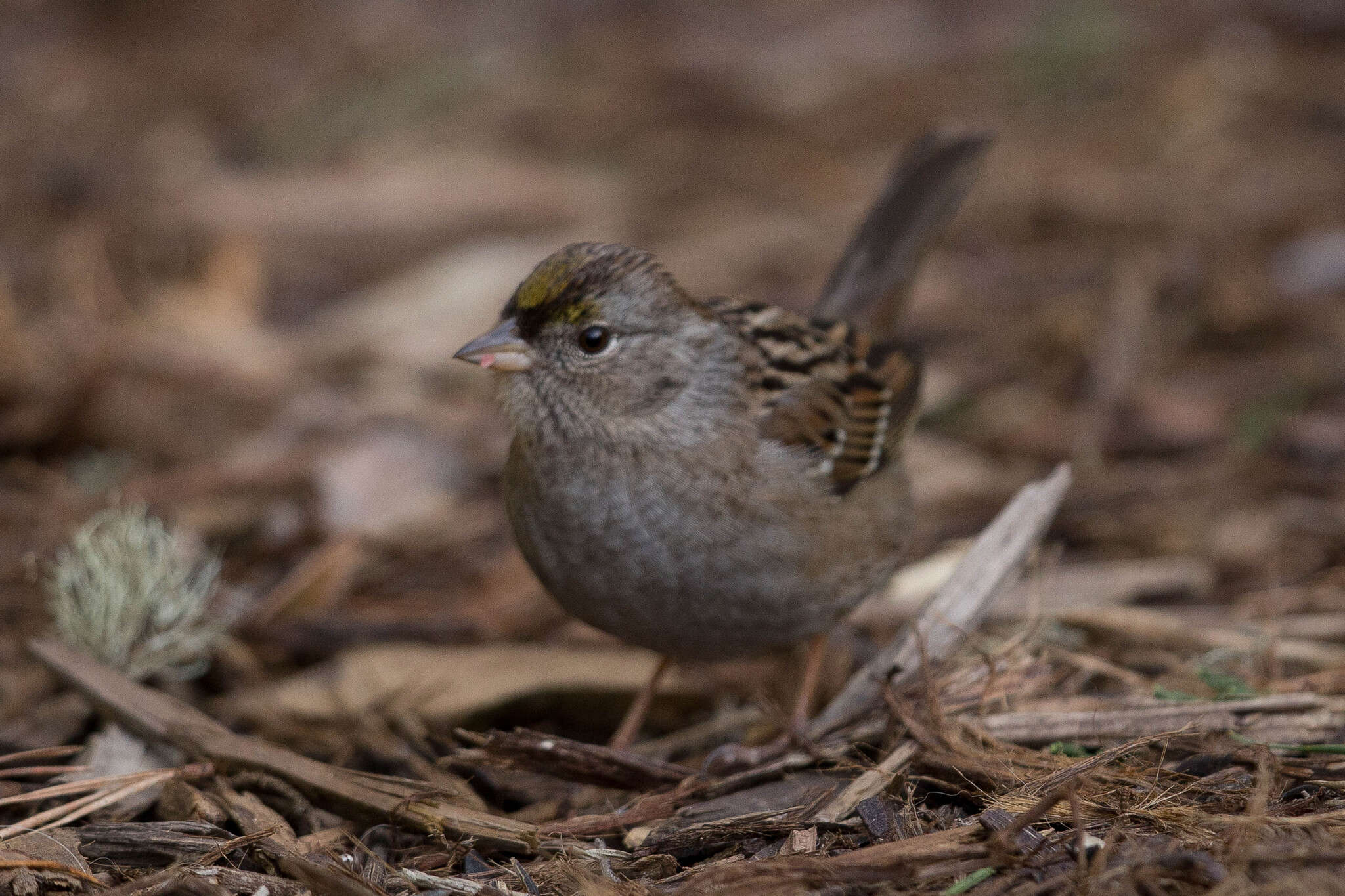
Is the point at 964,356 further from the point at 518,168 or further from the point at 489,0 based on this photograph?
the point at 489,0

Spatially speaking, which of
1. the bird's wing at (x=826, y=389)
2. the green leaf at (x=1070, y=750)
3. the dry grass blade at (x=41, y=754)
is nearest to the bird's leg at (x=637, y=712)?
the bird's wing at (x=826, y=389)

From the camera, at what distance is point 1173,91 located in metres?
6.75

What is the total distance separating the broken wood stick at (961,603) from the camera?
10.1 feet

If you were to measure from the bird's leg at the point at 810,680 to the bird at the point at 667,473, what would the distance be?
1 cm

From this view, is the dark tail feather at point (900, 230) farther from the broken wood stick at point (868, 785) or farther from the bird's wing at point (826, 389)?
the broken wood stick at point (868, 785)

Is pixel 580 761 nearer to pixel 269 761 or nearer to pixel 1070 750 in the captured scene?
pixel 269 761

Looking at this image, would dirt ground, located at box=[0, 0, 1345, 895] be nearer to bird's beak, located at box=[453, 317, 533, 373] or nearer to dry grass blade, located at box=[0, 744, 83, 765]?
dry grass blade, located at box=[0, 744, 83, 765]

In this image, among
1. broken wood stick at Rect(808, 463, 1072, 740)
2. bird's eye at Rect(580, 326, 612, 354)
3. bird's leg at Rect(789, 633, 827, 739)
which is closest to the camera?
broken wood stick at Rect(808, 463, 1072, 740)

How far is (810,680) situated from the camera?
3.58m

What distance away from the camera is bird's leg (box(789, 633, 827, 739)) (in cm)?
347

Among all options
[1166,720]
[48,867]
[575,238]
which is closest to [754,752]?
[1166,720]

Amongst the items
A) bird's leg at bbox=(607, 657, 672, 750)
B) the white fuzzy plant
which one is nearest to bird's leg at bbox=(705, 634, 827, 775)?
bird's leg at bbox=(607, 657, 672, 750)

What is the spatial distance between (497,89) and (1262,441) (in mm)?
4693

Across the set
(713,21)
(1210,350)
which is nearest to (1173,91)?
(1210,350)
